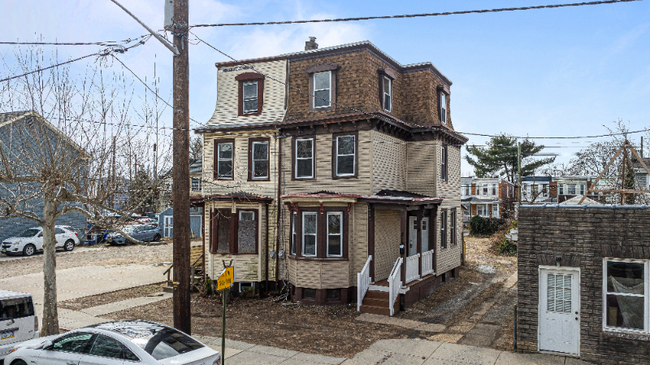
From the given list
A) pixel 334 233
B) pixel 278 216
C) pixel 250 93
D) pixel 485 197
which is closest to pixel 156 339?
pixel 334 233

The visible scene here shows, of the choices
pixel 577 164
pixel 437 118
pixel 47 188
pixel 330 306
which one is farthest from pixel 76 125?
pixel 577 164

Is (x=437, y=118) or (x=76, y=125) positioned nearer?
(x=76, y=125)

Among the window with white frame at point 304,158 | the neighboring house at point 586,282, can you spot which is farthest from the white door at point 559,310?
the window with white frame at point 304,158

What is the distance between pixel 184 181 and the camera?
9.43 m

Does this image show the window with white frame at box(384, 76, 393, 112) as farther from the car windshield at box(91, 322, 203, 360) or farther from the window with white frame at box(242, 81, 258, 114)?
the car windshield at box(91, 322, 203, 360)

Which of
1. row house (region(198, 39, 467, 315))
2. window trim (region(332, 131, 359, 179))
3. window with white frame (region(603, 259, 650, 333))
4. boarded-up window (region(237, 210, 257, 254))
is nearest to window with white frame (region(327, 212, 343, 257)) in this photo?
row house (region(198, 39, 467, 315))

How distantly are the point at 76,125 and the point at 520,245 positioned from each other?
456 inches

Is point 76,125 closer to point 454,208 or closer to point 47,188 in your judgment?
point 47,188

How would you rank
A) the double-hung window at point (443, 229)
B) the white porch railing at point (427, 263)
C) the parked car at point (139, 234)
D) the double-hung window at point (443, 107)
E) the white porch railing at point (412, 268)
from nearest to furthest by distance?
the white porch railing at point (412, 268), the white porch railing at point (427, 263), the double-hung window at point (443, 229), the double-hung window at point (443, 107), the parked car at point (139, 234)

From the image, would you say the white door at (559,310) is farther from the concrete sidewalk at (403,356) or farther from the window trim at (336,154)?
the window trim at (336,154)

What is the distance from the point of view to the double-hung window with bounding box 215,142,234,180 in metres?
19.5

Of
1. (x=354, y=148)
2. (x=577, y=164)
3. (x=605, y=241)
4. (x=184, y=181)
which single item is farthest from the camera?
(x=577, y=164)

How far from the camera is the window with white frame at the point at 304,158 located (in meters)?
18.2

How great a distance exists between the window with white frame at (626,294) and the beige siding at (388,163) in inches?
335
